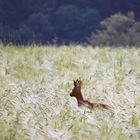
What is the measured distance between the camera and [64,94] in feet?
22.4

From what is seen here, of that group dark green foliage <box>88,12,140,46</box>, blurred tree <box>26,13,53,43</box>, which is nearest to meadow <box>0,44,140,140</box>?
dark green foliage <box>88,12,140,46</box>

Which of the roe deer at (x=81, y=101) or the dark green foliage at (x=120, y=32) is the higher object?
the dark green foliage at (x=120, y=32)

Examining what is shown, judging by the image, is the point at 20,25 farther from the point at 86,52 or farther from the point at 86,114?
the point at 86,114

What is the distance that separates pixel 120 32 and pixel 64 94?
4270 cm

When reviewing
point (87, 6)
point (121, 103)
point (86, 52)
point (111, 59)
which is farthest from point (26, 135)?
point (87, 6)

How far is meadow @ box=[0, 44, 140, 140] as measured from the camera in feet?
16.0

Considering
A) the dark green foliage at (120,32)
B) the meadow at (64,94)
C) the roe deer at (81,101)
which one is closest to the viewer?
the meadow at (64,94)

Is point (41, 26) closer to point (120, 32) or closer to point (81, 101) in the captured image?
point (120, 32)

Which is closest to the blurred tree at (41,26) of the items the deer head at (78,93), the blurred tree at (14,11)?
the blurred tree at (14,11)

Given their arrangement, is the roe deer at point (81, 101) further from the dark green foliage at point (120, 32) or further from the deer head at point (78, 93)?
the dark green foliage at point (120, 32)

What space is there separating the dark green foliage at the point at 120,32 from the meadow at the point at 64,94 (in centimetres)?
3489

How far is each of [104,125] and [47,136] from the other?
76 centimetres

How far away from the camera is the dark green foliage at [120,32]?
46.8 m

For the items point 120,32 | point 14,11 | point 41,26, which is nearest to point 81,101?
point 14,11
